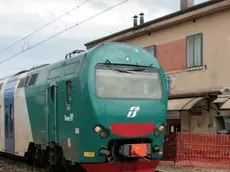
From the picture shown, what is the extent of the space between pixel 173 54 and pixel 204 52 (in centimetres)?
224

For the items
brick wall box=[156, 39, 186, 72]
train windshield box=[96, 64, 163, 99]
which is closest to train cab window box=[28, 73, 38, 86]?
train windshield box=[96, 64, 163, 99]

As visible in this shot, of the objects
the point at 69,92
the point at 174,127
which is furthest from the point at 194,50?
the point at 69,92

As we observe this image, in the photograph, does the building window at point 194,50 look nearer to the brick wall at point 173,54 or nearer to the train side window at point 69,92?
the brick wall at point 173,54

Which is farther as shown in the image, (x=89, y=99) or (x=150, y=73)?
(x=150, y=73)

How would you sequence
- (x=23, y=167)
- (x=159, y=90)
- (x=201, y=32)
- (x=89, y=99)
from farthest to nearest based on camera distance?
(x=201, y=32) → (x=23, y=167) → (x=159, y=90) → (x=89, y=99)

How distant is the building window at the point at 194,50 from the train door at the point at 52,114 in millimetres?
9737

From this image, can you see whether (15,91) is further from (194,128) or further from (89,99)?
(194,128)

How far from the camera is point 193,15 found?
20156mm

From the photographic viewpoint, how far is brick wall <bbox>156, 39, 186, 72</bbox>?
69.9 ft

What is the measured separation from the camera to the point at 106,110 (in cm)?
1055

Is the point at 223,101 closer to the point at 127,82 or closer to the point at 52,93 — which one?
the point at 127,82

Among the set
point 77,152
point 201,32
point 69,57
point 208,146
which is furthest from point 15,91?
point 201,32

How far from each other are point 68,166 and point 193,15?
11.1 meters

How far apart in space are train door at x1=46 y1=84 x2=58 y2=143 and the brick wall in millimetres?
10261
